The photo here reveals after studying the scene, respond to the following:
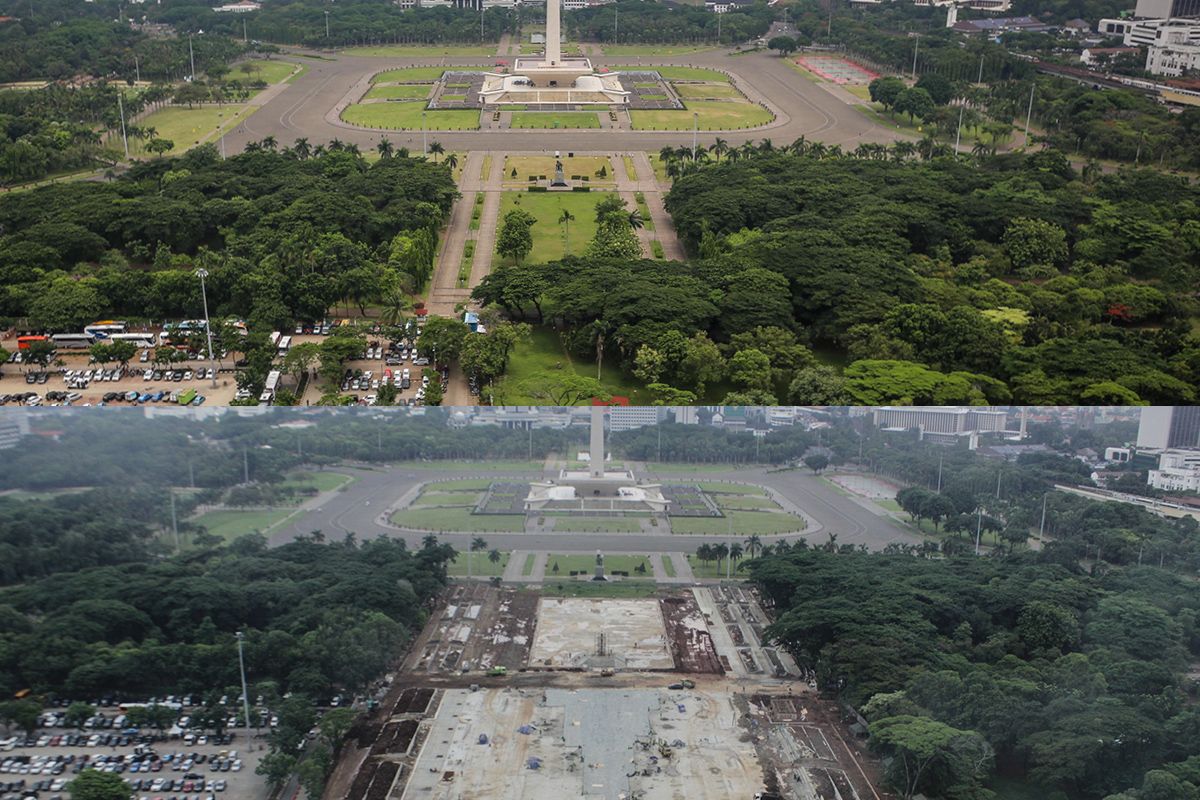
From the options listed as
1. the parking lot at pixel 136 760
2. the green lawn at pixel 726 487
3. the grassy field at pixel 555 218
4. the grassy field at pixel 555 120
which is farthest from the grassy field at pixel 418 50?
the parking lot at pixel 136 760

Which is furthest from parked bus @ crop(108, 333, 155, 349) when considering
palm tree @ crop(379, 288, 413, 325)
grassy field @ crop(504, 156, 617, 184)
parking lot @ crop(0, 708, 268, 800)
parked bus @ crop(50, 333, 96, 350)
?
grassy field @ crop(504, 156, 617, 184)

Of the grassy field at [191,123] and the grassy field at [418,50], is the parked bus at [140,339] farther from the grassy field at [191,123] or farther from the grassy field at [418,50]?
the grassy field at [418,50]

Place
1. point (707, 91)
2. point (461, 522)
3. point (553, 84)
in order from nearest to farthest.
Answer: point (461, 522), point (553, 84), point (707, 91)

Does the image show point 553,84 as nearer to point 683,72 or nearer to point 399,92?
point 399,92

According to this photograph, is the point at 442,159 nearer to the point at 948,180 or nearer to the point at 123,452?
the point at 948,180

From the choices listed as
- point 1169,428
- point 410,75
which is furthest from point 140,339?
point 410,75

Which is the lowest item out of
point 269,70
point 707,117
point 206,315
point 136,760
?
point 136,760
